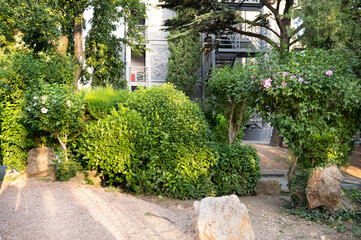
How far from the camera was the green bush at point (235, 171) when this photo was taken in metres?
6.54

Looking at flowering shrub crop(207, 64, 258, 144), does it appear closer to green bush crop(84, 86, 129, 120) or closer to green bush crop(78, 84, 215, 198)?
green bush crop(78, 84, 215, 198)

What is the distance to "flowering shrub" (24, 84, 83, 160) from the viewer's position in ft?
18.3

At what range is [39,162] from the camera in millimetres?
6117

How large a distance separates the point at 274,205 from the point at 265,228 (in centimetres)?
170

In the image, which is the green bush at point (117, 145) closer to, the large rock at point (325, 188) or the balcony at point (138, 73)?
the large rock at point (325, 188)

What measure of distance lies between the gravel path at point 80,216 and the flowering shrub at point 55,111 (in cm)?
116

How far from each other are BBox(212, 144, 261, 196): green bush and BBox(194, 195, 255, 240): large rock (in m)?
2.85

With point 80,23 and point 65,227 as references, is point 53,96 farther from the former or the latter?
point 80,23

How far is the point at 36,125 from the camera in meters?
5.72

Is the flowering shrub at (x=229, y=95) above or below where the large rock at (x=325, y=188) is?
above

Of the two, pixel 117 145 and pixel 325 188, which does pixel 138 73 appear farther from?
pixel 325 188

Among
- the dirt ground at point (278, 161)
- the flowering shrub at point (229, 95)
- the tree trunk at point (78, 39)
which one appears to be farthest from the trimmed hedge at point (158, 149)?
the dirt ground at point (278, 161)

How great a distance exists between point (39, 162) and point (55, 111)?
1.26 metres

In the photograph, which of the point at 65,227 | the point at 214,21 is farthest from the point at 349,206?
the point at 214,21
